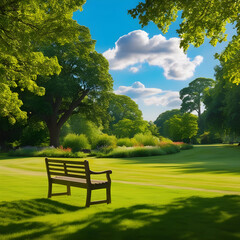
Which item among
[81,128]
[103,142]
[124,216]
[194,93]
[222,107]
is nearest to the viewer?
[124,216]

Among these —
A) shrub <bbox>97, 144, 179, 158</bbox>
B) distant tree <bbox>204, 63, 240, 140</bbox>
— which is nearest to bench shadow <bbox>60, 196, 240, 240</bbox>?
shrub <bbox>97, 144, 179, 158</bbox>

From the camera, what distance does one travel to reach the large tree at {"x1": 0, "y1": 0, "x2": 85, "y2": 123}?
9812 mm

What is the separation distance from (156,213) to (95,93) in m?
33.3

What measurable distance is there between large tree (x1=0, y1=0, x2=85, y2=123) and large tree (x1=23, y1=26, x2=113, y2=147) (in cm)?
1947

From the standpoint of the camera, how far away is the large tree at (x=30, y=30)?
9.81 meters

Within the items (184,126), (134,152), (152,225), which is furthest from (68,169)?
(184,126)

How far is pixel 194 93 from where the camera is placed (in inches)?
2997

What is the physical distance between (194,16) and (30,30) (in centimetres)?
571

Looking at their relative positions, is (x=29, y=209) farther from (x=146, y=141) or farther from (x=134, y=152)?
(x=146, y=141)

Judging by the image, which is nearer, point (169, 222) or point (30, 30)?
point (169, 222)

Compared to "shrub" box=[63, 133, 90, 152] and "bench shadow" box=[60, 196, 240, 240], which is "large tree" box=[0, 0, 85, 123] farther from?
"shrub" box=[63, 133, 90, 152]

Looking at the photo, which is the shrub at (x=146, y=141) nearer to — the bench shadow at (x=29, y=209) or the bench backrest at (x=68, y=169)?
the bench backrest at (x=68, y=169)

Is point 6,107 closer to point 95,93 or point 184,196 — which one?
point 184,196

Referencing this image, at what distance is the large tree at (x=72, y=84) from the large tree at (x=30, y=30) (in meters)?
19.5
